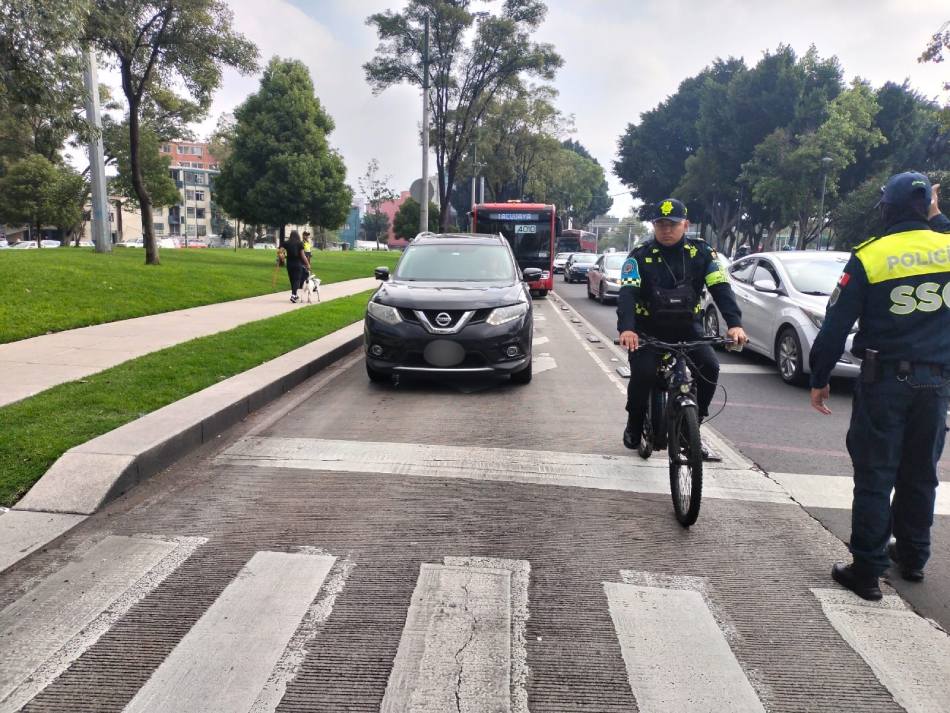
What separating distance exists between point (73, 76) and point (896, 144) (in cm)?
4528

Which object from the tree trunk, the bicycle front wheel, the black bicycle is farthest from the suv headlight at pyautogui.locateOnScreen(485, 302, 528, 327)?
the tree trunk

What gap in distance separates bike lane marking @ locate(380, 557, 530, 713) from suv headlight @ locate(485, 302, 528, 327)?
416 cm

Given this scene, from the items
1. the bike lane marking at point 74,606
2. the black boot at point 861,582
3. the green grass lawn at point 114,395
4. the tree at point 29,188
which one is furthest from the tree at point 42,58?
the tree at point 29,188

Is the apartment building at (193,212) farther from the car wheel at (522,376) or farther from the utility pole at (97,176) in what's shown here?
the car wheel at (522,376)

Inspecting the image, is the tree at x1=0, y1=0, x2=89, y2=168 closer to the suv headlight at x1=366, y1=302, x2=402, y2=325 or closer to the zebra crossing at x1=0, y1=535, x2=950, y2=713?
the suv headlight at x1=366, y1=302, x2=402, y2=325

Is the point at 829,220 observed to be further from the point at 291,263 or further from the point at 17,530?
the point at 17,530

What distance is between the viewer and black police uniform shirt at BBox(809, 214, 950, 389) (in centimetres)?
320

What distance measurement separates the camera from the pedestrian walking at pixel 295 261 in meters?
15.3

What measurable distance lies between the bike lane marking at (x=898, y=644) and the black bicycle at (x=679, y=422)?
33.0 inches

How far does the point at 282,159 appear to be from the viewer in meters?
29.2

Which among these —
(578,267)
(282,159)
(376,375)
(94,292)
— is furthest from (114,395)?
(578,267)

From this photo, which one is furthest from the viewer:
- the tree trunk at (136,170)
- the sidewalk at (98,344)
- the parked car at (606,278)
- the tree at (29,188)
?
the tree at (29,188)

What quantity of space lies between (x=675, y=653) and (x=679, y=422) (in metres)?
1.74

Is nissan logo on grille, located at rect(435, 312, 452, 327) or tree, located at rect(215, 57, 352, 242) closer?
nissan logo on grille, located at rect(435, 312, 452, 327)
